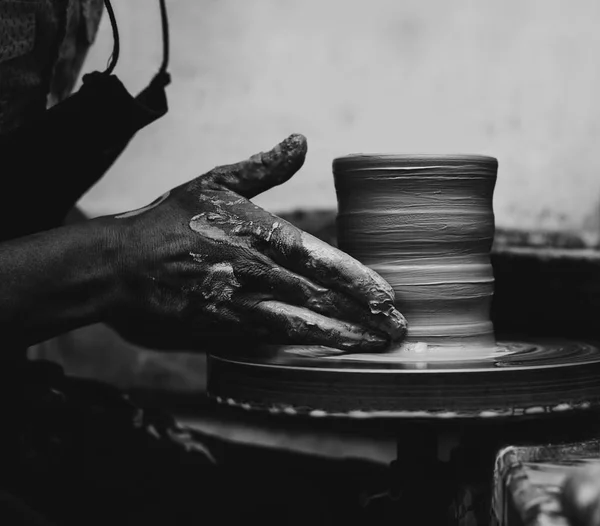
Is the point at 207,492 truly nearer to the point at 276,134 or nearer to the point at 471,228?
the point at 471,228

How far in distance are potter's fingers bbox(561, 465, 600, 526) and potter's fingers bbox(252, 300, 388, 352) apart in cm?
63

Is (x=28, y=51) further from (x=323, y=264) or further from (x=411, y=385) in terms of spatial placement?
(x=411, y=385)

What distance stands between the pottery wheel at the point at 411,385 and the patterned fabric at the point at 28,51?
101cm

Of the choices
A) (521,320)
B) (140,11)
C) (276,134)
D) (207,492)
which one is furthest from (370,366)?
(140,11)

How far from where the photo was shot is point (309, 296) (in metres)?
1.35

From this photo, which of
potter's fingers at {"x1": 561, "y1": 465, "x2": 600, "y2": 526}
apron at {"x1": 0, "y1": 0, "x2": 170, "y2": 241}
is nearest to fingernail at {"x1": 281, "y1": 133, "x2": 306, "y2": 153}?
apron at {"x1": 0, "y1": 0, "x2": 170, "y2": 241}

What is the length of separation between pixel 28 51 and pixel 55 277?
79cm

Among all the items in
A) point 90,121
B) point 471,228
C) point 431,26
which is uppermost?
point 431,26

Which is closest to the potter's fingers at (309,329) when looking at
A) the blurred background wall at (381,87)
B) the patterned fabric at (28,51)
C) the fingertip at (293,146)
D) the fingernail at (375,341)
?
the fingernail at (375,341)

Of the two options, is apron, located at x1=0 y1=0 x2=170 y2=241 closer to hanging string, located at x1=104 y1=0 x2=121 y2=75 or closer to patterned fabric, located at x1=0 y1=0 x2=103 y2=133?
hanging string, located at x1=104 y1=0 x2=121 y2=75

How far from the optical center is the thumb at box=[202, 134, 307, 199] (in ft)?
4.61

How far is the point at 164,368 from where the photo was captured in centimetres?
293

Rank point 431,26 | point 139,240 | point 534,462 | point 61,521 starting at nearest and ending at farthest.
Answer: point 534,462 → point 139,240 → point 61,521 → point 431,26

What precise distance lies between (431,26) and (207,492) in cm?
174
